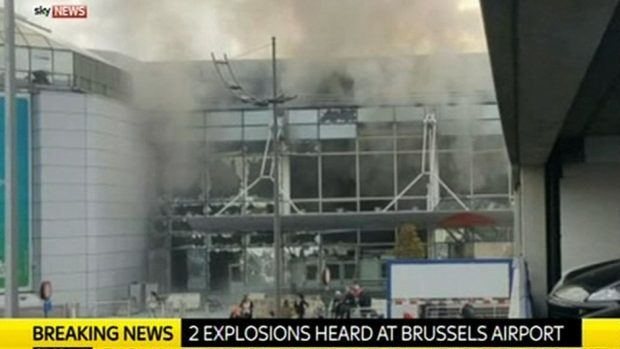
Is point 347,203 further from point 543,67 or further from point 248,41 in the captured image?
point 543,67

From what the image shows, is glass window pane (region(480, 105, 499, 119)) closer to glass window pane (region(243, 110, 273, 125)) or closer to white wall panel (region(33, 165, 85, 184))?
glass window pane (region(243, 110, 273, 125))

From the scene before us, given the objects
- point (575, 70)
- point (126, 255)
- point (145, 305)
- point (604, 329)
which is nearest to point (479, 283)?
point (145, 305)

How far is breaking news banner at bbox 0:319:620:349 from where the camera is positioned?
11.2 feet

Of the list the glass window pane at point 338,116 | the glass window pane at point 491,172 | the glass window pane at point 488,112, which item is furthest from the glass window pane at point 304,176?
the glass window pane at point 488,112

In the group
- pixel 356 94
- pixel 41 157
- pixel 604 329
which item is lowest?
pixel 604 329

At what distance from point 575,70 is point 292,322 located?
8.78ft

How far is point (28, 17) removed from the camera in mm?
15500

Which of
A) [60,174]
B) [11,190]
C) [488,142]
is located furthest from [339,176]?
[11,190]

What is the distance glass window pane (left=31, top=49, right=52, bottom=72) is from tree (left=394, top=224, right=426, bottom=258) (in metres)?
7.53

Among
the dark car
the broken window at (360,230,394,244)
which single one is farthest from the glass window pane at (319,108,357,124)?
the dark car

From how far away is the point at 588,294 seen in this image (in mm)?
4824

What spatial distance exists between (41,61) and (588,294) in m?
13.0

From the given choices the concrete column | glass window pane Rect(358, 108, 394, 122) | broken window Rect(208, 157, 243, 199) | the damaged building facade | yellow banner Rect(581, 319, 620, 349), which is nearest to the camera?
yellow banner Rect(581, 319, 620, 349)

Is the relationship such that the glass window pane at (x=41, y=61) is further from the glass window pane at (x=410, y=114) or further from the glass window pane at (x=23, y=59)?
the glass window pane at (x=410, y=114)
